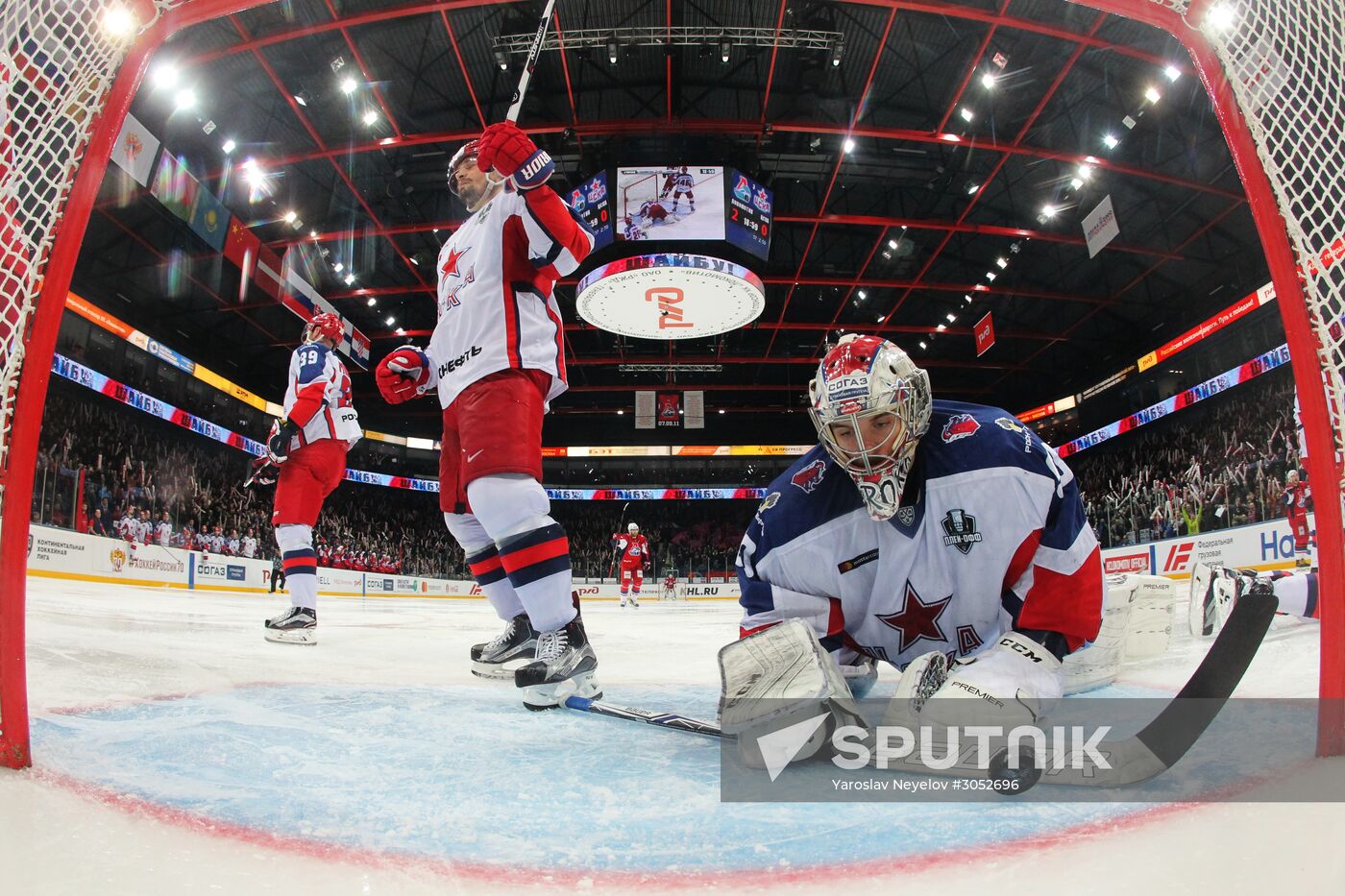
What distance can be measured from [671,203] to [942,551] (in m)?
8.85

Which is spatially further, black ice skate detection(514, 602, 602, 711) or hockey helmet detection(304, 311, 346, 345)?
hockey helmet detection(304, 311, 346, 345)

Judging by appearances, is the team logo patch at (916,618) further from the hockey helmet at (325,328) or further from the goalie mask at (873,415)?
the hockey helmet at (325,328)

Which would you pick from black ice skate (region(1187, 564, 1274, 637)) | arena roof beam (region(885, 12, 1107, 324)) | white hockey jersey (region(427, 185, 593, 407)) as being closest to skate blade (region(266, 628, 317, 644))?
white hockey jersey (region(427, 185, 593, 407))

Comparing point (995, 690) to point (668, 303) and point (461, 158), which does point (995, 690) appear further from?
point (668, 303)

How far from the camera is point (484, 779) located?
1118 millimetres

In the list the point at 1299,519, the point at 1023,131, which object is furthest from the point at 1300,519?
the point at 1023,131

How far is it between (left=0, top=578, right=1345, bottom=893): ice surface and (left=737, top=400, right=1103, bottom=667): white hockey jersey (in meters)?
0.34

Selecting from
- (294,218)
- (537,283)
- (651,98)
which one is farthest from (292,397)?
(294,218)

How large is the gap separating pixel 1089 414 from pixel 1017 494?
71.1 ft

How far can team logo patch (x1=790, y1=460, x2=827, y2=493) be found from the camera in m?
1.56

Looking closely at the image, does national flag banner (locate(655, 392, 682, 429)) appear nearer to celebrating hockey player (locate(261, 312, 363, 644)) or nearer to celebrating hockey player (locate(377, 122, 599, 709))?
celebrating hockey player (locate(261, 312, 363, 644))

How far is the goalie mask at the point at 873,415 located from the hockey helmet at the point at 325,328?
2.80m

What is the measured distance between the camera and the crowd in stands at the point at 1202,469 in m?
9.71

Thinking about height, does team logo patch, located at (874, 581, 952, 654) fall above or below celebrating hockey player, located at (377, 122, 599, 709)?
below
